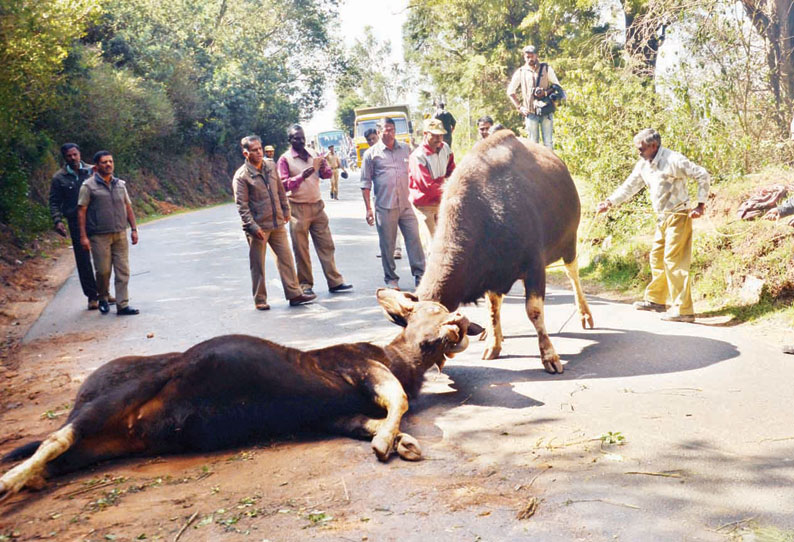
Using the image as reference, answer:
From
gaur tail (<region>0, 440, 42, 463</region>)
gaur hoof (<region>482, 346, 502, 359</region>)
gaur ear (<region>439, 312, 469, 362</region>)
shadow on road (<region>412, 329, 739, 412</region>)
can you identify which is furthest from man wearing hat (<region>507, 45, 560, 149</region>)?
gaur tail (<region>0, 440, 42, 463</region>)

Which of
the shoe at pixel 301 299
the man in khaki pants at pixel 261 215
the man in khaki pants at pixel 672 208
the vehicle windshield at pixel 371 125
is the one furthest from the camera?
the vehicle windshield at pixel 371 125

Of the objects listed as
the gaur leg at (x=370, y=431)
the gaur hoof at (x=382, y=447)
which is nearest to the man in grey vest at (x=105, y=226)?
the gaur leg at (x=370, y=431)

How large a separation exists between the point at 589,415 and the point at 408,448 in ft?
4.70

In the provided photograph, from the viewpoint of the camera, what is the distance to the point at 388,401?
15.3 feet

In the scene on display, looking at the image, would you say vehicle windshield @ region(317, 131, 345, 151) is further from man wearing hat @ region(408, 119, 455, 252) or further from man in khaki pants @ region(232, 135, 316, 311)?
man wearing hat @ region(408, 119, 455, 252)

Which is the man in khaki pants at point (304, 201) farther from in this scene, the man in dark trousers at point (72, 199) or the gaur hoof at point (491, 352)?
the gaur hoof at point (491, 352)

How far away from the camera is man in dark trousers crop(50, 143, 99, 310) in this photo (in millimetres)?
10461

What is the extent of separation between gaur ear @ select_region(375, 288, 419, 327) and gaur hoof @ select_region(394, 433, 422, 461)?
1306mm

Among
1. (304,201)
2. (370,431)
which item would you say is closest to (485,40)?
(304,201)

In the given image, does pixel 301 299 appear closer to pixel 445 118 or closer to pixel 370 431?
pixel 445 118

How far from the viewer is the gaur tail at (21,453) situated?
14.9 ft

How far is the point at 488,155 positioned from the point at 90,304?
686cm

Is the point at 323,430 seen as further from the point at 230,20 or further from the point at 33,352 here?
the point at 230,20

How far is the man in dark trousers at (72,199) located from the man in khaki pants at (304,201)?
10.2 feet
